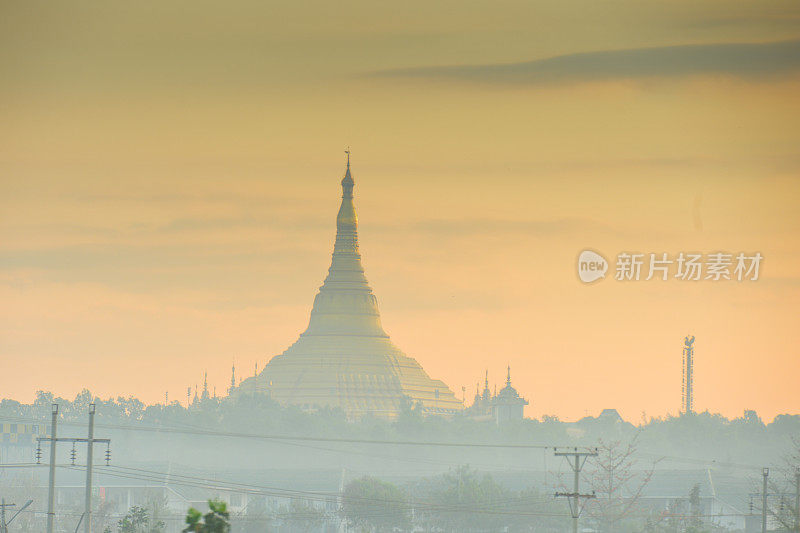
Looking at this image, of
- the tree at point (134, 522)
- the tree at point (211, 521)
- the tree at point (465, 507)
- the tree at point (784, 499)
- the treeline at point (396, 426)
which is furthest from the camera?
the treeline at point (396, 426)

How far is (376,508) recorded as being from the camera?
107875 millimetres

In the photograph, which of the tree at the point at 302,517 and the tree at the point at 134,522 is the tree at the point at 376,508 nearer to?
the tree at the point at 302,517

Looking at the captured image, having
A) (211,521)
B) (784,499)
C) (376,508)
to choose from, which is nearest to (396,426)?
(376,508)

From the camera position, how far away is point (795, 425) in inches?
7667

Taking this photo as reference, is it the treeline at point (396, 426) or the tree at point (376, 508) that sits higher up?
the treeline at point (396, 426)

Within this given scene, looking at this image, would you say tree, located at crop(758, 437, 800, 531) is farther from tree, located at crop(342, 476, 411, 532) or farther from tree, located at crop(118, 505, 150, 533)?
tree, located at crop(118, 505, 150, 533)

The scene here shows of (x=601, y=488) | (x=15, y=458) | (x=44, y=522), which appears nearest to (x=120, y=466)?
(x=15, y=458)

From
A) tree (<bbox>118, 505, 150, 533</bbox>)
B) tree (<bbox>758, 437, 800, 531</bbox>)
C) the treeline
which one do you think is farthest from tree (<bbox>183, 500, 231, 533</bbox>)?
the treeline

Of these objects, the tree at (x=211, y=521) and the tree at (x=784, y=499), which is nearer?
the tree at (x=211, y=521)

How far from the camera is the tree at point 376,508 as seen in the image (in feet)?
347

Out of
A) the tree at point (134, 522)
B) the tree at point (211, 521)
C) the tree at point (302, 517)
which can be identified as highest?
the tree at point (211, 521)

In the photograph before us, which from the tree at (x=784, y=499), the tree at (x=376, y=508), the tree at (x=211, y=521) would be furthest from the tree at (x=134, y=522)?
the tree at (x=211, y=521)

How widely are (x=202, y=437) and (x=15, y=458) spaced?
19.6m

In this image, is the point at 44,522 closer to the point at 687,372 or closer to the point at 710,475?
the point at 710,475
